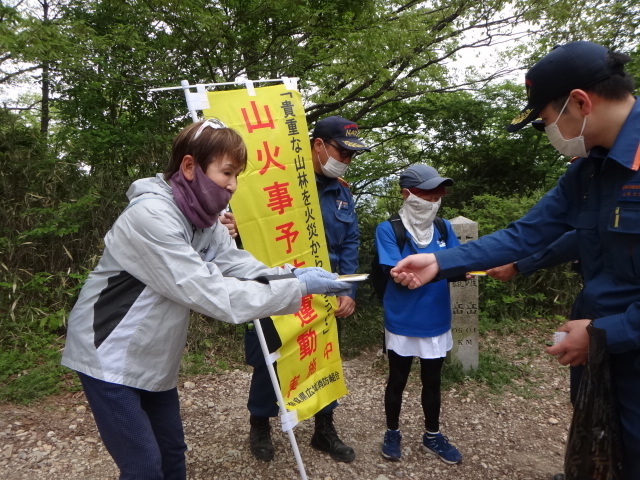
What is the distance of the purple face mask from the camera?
1872 millimetres

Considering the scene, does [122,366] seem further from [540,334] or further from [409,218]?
[540,334]

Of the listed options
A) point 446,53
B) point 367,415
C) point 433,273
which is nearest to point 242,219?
point 433,273

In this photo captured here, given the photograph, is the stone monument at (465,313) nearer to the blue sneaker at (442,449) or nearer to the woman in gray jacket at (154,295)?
the blue sneaker at (442,449)

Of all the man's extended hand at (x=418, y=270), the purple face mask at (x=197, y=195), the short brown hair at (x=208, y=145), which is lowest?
the man's extended hand at (x=418, y=270)

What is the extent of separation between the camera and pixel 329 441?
331 cm

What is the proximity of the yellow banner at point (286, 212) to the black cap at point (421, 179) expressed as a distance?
0.63 m

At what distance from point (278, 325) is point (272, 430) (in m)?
1.30

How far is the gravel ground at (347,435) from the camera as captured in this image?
3152mm

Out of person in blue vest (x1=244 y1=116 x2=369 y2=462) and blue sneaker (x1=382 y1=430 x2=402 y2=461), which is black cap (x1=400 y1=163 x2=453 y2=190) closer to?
person in blue vest (x1=244 y1=116 x2=369 y2=462)

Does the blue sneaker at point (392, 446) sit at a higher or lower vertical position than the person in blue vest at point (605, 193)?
lower

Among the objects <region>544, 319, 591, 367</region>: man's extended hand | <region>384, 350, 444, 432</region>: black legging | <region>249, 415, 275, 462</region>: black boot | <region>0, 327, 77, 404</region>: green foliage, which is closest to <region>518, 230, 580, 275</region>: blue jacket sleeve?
<region>384, 350, 444, 432</region>: black legging

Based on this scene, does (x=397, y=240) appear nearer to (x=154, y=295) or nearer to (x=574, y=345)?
(x=574, y=345)

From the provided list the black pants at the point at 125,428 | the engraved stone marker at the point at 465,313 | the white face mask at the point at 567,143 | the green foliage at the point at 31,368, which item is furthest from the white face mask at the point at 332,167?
the green foliage at the point at 31,368

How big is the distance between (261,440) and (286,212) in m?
1.60
